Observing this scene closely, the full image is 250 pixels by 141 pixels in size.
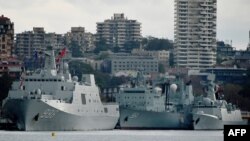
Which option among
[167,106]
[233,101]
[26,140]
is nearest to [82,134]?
[26,140]

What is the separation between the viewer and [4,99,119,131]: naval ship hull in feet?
431

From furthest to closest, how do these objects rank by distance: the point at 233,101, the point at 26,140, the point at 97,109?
the point at 233,101 → the point at 97,109 → the point at 26,140

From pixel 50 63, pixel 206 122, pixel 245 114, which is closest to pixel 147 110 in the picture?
pixel 206 122

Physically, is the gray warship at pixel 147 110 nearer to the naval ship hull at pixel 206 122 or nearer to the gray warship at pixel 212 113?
the gray warship at pixel 212 113

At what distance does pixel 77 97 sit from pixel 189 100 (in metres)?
38.1

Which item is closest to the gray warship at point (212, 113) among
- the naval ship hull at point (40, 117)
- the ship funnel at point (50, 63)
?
the ship funnel at point (50, 63)

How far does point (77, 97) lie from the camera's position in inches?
5418

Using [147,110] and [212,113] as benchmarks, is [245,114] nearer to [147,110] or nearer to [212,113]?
[212,113]

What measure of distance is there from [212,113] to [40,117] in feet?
116

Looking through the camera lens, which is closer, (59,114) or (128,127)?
(59,114)

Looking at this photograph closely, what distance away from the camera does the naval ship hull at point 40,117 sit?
431 feet

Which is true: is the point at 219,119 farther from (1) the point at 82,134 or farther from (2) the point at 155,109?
(1) the point at 82,134

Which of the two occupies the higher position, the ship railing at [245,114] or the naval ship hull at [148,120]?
the naval ship hull at [148,120]

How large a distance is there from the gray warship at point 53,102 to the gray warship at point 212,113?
62.5ft
